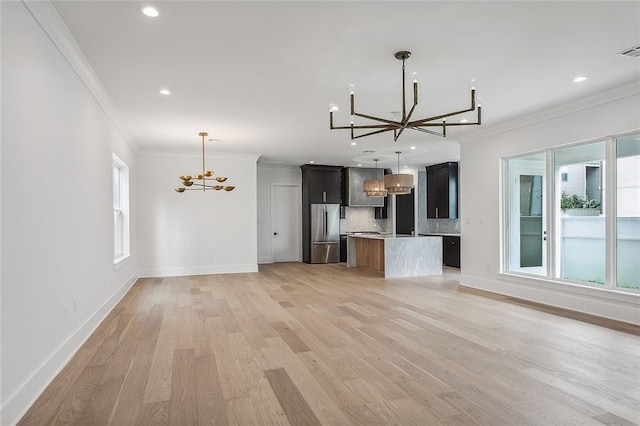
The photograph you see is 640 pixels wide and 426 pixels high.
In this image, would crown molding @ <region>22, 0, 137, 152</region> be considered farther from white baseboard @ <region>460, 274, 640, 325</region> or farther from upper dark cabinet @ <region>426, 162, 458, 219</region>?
upper dark cabinet @ <region>426, 162, 458, 219</region>

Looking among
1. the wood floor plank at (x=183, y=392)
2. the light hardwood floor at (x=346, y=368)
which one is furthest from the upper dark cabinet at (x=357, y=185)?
the wood floor plank at (x=183, y=392)

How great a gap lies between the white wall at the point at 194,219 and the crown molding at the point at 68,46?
325 centimetres

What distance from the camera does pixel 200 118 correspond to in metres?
5.53

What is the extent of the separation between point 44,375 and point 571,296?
219 inches

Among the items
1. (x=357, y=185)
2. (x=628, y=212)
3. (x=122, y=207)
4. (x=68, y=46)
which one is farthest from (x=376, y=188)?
(x=68, y=46)

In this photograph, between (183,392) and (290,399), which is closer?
(290,399)

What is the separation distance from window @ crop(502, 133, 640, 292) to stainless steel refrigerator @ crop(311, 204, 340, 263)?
197 inches

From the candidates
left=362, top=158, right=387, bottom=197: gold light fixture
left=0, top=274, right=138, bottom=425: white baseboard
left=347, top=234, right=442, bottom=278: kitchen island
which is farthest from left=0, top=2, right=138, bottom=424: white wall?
left=362, top=158, right=387, bottom=197: gold light fixture

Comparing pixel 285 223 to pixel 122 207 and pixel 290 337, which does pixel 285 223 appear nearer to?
pixel 122 207

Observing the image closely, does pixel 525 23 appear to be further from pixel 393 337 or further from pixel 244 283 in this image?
pixel 244 283

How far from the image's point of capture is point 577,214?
505cm

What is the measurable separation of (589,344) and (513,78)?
8.80ft

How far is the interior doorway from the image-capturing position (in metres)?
10.6

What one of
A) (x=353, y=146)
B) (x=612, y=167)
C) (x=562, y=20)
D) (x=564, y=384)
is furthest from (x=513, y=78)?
(x=353, y=146)
